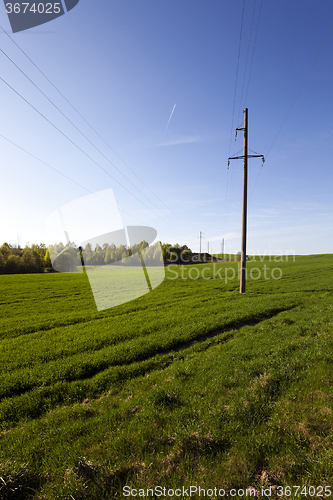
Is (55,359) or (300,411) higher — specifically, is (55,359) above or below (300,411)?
below

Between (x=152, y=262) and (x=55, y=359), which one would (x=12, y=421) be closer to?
(x=55, y=359)

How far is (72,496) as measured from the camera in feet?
11.2

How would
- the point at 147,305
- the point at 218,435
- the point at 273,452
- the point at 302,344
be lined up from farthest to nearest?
the point at 147,305 < the point at 302,344 < the point at 218,435 < the point at 273,452

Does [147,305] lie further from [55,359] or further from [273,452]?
[273,452]

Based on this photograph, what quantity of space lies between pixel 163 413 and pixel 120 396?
2039 mm

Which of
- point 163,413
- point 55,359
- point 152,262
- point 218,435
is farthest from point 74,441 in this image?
point 152,262

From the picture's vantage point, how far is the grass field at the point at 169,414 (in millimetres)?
3549

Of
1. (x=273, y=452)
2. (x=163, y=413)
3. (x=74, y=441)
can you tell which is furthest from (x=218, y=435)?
(x=74, y=441)

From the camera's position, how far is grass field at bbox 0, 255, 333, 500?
3.55 m

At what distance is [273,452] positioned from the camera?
373cm

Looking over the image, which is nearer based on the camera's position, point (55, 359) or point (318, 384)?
point (318, 384)

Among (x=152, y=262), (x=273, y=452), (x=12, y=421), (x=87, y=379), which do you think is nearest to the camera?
(x=273, y=452)

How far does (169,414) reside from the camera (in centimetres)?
530

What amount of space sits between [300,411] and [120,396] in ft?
16.4
